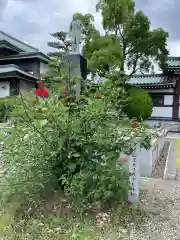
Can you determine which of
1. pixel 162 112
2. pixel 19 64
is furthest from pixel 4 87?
pixel 162 112

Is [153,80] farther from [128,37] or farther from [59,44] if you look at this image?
[59,44]

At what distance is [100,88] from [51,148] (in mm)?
797

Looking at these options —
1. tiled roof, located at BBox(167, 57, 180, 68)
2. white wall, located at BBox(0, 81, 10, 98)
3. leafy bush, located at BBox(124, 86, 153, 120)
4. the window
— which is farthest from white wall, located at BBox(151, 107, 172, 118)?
white wall, located at BBox(0, 81, 10, 98)

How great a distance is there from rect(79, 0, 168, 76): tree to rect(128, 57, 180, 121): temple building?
1.60 m

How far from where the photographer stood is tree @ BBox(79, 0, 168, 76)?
1360 centimetres

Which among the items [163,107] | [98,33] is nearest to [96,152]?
[98,33]

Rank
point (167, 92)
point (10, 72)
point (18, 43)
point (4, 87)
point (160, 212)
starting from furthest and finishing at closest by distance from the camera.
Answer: point (18, 43) → point (167, 92) → point (4, 87) → point (10, 72) → point (160, 212)

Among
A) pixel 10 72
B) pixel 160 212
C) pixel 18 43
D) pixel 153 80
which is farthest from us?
pixel 18 43

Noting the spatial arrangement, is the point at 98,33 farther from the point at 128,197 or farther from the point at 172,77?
the point at 128,197

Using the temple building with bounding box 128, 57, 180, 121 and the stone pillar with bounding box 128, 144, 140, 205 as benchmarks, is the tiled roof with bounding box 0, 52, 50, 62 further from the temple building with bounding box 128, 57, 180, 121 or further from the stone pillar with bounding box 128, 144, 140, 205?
the stone pillar with bounding box 128, 144, 140, 205

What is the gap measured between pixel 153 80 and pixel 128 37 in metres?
4.67

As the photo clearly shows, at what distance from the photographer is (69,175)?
2.54 meters

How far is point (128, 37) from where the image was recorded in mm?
14844

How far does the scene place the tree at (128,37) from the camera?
44.6 feet
